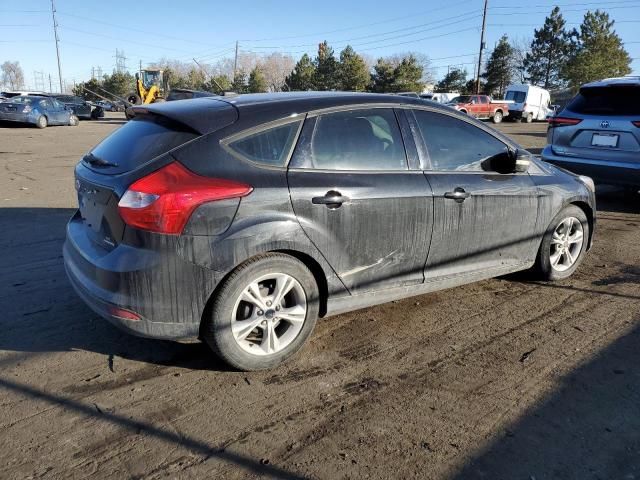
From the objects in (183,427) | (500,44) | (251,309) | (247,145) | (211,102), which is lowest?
(183,427)

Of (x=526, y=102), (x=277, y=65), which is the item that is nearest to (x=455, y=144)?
(x=526, y=102)

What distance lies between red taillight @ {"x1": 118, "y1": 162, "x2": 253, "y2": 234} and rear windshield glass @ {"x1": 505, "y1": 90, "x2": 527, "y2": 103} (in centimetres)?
3882

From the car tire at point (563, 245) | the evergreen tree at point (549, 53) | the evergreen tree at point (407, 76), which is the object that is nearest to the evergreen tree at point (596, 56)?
the evergreen tree at point (549, 53)

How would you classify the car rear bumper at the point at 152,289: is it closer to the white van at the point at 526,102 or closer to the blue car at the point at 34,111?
the blue car at the point at 34,111

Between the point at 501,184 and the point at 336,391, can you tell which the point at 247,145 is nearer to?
the point at 336,391

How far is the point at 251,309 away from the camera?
3234 millimetres

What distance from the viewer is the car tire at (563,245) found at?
475 cm

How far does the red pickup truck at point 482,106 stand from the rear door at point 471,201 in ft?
99.6

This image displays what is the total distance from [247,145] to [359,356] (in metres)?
1.54

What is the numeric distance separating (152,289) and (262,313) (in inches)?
26.1

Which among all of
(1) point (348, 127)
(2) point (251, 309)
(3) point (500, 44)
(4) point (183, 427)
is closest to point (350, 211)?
(1) point (348, 127)

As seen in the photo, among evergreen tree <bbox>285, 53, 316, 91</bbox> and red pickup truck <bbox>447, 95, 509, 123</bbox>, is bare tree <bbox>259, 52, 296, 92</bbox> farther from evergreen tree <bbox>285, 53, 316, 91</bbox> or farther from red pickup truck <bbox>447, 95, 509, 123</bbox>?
red pickup truck <bbox>447, 95, 509, 123</bbox>

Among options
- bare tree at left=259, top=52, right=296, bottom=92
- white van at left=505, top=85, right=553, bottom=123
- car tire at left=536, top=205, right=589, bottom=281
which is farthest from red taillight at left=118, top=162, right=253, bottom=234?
bare tree at left=259, top=52, right=296, bottom=92

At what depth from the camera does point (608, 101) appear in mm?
7242
